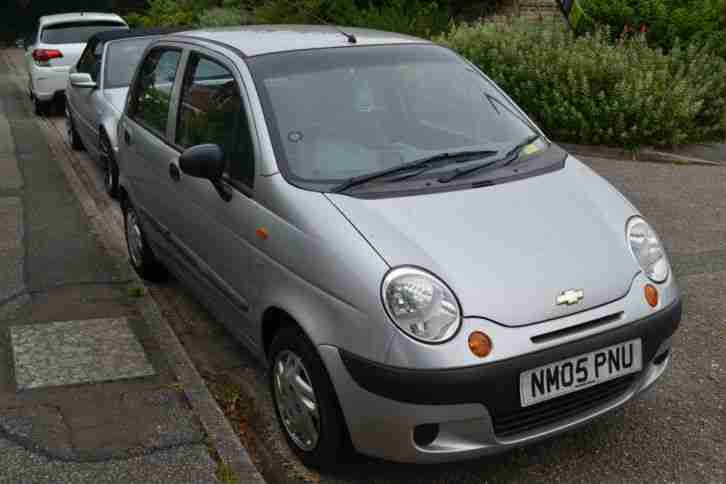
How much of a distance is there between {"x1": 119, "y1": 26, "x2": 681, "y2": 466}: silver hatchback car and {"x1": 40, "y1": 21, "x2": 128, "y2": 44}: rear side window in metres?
10.0

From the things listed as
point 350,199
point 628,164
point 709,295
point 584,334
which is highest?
point 350,199

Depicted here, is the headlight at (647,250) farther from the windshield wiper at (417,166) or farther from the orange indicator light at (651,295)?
the windshield wiper at (417,166)

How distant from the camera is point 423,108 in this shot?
4266 millimetres

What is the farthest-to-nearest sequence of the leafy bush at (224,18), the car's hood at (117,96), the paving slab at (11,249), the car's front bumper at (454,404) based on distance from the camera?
1. the leafy bush at (224,18)
2. the car's hood at (117,96)
3. the paving slab at (11,249)
4. the car's front bumper at (454,404)

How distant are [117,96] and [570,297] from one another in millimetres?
6536

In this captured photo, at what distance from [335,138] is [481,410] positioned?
4.94ft

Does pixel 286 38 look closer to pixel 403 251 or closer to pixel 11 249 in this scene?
pixel 403 251

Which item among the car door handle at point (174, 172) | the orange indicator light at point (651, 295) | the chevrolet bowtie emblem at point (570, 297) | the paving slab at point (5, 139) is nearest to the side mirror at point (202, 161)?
the car door handle at point (174, 172)

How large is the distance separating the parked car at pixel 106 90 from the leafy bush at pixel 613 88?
4.16 meters

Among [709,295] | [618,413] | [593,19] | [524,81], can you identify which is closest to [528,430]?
[618,413]

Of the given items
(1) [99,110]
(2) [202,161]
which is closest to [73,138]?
(1) [99,110]

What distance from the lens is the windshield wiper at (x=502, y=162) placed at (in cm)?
378

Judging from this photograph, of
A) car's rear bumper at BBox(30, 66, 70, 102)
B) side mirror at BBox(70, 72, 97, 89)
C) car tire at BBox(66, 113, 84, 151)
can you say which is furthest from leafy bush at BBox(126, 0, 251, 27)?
side mirror at BBox(70, 72, 97, 89)

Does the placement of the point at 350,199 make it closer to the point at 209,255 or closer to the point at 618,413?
the point at 209,255
